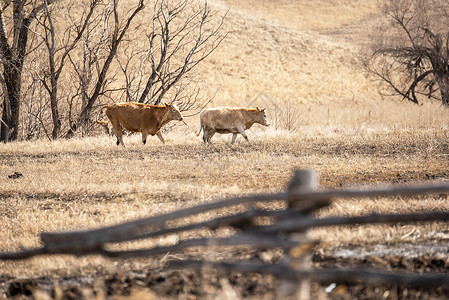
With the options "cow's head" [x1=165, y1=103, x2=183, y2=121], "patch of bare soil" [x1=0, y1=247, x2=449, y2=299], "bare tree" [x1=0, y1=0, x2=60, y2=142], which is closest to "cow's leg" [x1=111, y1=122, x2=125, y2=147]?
"cow's head" [x1=165, y1=103, x2=183, y2=121]

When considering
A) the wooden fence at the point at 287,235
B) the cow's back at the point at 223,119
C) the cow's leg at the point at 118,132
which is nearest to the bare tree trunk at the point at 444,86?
the cow's back at the point at 223,119

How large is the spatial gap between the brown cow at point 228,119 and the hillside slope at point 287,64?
78.0 feet

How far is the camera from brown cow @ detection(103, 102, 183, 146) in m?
13.1

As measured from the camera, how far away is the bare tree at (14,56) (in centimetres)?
1599

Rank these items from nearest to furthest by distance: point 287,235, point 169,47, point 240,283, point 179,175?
point 287,235 < point 240,283 < point 179,175 < point 169,47

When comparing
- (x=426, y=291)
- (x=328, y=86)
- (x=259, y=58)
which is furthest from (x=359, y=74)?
(x=426, y=291)

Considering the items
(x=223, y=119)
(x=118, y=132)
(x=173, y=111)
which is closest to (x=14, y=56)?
(x=118, y=132)

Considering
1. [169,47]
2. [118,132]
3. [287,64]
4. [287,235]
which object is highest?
[287,64]

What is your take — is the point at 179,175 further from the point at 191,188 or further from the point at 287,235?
the point at 287,235

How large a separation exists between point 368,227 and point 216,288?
213 cm

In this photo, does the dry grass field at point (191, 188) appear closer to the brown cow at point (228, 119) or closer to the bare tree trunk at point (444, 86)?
the brown cow at point (228, 119)

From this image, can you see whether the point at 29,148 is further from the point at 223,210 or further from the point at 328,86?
the point at 328,86

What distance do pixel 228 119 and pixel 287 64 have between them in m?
37.3

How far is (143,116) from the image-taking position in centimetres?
1307
